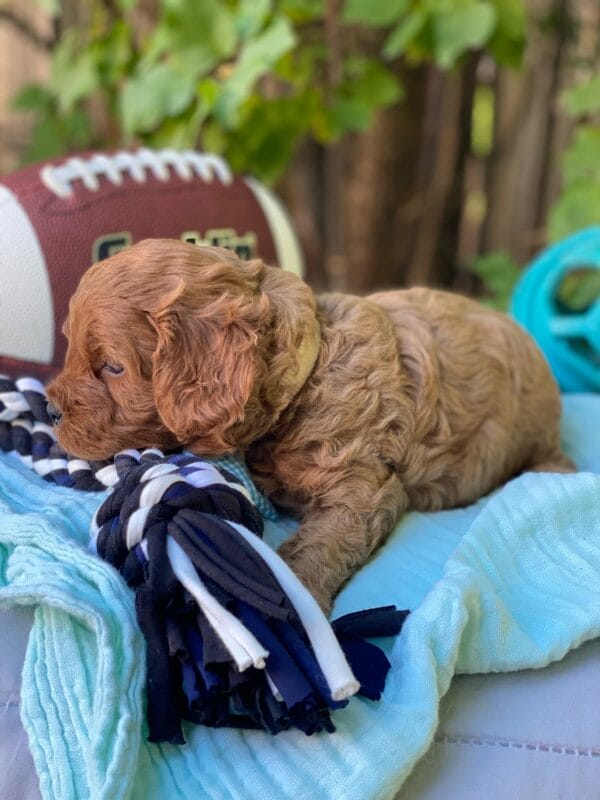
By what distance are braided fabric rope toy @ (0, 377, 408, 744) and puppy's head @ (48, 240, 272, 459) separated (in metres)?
0.23

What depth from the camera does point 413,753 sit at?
1.46m

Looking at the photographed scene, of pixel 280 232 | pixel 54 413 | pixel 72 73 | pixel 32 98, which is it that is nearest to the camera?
pixel 54 413

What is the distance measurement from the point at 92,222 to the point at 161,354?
1.01m

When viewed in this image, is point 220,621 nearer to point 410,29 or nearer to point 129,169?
point 129,169

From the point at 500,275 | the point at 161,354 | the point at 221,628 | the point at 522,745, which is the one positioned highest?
the point at 161,354

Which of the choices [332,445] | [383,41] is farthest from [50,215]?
[383,41]

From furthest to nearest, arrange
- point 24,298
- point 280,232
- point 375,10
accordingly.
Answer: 1. point 375,10
2. point 280,232
3. point 24,298

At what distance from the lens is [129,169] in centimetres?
294

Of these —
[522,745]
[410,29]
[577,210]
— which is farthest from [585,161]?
[522,745]

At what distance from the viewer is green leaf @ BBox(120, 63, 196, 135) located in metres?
3.73

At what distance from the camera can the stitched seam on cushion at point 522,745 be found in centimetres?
158

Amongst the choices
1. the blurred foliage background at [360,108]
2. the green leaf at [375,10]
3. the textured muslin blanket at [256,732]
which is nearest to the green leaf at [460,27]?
the blurred foliage background at [360,108]

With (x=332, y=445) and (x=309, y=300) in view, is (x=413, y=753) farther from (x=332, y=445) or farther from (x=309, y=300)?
A: (x=309, y=300)

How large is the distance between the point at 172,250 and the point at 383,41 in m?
3.13
